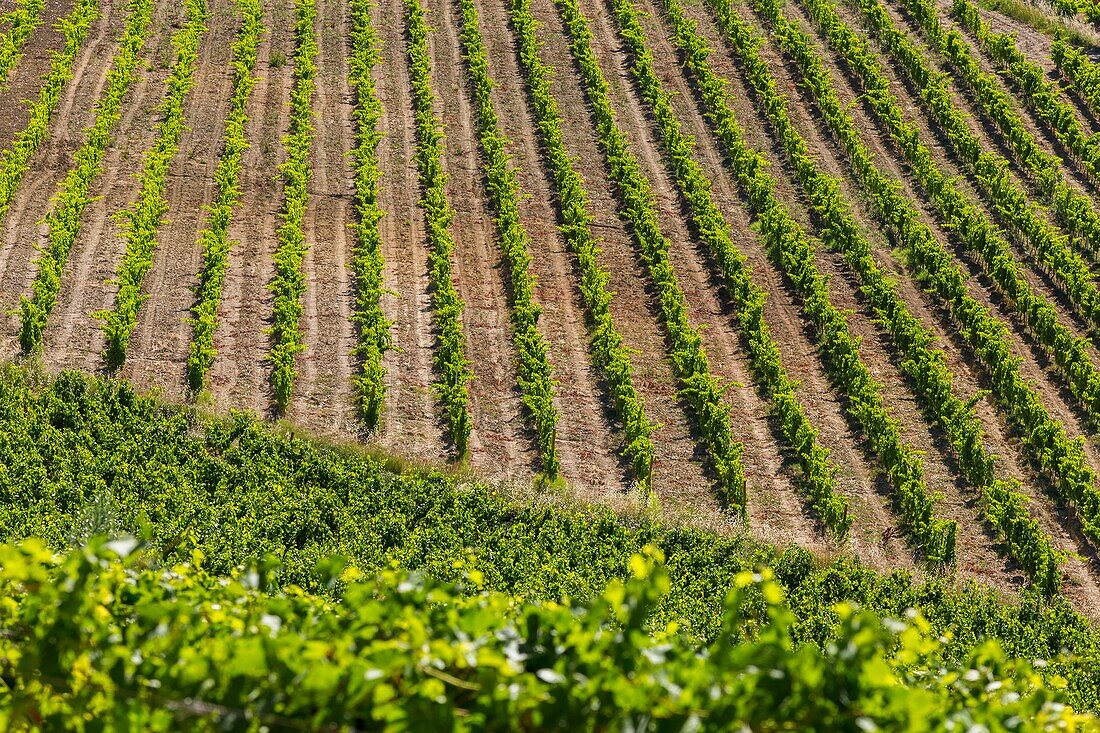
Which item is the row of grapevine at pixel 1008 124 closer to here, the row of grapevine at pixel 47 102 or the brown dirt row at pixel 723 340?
the brown dirt row at pixel 723 340

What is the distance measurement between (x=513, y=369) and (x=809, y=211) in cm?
839

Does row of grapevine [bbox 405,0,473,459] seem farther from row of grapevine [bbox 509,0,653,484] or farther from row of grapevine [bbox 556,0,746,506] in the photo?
row of grapevine [bbox 556,0,746,506]

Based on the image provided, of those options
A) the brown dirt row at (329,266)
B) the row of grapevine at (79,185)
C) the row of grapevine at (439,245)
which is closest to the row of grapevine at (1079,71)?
the row of grapevine at (439,245)

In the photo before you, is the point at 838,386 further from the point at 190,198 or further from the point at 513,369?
the point at 190,198

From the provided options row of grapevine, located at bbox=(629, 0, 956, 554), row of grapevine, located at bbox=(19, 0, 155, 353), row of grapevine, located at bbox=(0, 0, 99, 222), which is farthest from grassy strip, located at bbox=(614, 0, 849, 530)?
row of grapevine, located at bbox=(0, 0, 99, 222)

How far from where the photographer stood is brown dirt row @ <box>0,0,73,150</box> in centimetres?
2673

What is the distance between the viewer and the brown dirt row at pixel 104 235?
64.5 feet

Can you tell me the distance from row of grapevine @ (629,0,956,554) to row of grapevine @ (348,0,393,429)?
6.17 m

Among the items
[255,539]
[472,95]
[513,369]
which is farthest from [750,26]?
[255,539]

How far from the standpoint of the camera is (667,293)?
2219cm

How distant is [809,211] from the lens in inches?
1014

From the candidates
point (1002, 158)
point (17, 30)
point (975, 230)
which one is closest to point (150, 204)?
point (17, 30)

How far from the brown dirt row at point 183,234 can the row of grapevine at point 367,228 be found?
8.75 feet

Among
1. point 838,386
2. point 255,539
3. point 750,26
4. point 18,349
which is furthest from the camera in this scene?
point 750,26
